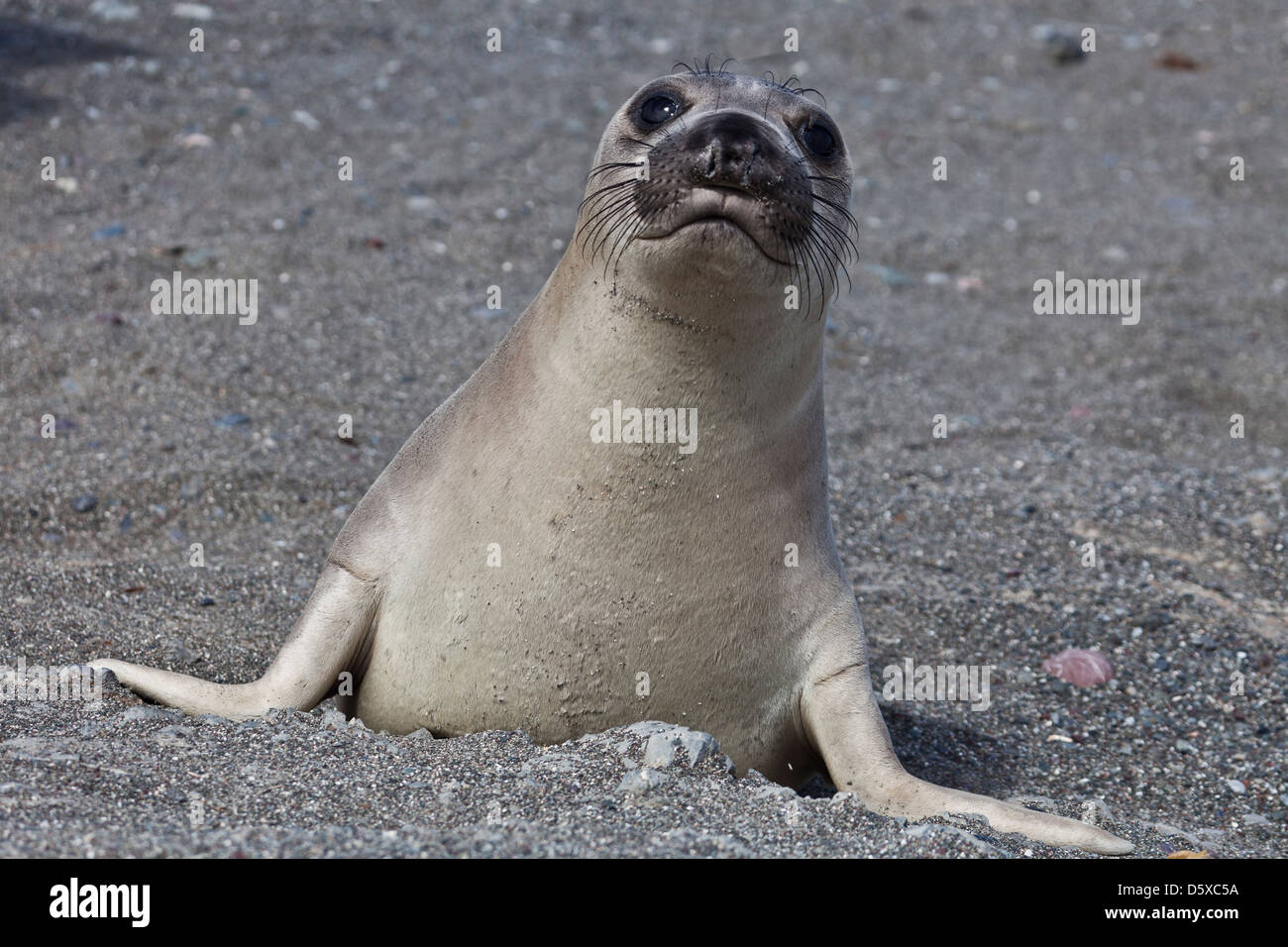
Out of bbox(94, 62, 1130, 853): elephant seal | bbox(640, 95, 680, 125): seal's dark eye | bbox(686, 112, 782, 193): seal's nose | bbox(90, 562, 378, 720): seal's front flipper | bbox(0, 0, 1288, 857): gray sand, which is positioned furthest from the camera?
bbox(90, 562, 378, 720): seal's front flipper

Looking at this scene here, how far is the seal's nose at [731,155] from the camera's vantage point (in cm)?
298

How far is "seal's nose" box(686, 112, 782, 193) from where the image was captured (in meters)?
2.98

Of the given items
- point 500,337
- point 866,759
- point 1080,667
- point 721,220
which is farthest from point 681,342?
point 500,337

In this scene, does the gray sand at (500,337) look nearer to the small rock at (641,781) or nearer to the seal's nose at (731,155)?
the small rock at (641,781)

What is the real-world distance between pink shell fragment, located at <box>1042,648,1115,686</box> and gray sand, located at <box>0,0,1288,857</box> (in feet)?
0.16

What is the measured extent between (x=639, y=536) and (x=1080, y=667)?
200 cm

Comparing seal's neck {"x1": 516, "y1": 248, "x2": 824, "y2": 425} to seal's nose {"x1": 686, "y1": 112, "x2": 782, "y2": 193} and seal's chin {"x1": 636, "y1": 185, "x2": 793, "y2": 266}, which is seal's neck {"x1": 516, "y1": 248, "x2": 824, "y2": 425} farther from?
seal's nose {"x1": 686, "y1": 112, "x2": 782, "y2": 193}

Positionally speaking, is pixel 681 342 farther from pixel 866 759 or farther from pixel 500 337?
pixel 500 337

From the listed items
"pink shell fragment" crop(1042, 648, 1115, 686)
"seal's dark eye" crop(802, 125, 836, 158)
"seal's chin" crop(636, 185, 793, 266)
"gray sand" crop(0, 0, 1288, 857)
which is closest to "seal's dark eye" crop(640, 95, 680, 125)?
"seal's dark eye" crop(802, 125, 836, 158)

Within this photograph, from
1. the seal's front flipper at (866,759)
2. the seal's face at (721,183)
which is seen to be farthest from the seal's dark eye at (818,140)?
the seal's front flipper at (866,759)

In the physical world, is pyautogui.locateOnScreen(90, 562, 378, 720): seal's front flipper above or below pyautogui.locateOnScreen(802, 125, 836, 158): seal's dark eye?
below

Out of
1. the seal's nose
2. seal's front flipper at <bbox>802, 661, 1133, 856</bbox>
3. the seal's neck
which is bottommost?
seal's front flipper at <bbox>802, 661, 1133, 856</bbox>
